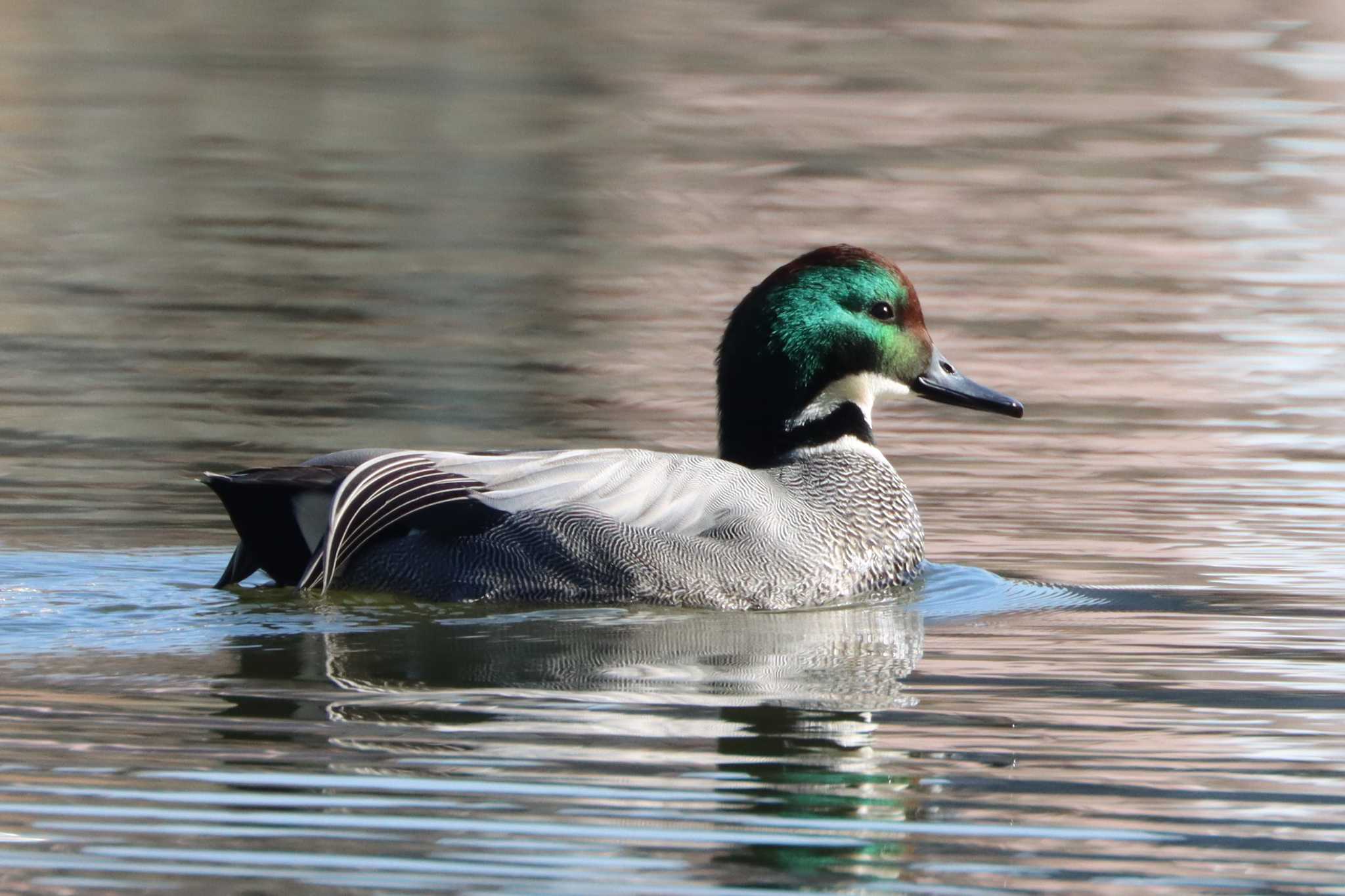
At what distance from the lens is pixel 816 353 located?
8109 millimetres

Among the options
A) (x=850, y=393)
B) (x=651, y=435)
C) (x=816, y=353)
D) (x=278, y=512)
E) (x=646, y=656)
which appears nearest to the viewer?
(x=646, y=656)

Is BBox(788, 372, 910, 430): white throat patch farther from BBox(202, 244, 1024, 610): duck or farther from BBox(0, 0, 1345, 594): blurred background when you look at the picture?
BBox(0, 0, 1345, 594): blurred background

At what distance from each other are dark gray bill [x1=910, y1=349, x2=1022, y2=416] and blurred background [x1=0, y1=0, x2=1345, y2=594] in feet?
1.66

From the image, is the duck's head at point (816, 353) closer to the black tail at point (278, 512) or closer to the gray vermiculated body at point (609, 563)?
the gray vermiculated body at point (609, 563)

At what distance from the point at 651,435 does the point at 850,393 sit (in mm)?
2116

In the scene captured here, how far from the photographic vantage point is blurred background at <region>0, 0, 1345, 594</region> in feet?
31.4

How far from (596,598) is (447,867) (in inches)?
114

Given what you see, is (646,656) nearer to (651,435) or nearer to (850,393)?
(850,393)

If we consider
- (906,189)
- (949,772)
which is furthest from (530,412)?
(906,189)

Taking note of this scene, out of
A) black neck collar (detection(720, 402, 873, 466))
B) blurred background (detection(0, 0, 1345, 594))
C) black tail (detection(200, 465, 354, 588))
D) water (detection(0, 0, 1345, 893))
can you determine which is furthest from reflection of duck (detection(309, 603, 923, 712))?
blurred background (detection(0, 0, 1345, 594))

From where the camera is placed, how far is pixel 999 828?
4844 mm

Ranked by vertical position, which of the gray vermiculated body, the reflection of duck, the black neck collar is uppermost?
the black neck collar

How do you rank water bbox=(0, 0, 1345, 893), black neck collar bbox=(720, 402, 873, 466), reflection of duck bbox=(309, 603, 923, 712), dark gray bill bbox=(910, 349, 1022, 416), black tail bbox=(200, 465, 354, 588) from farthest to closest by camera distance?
dark gray bill bbox=(910, 349, 1022, 416)
black neck collar bbox=(720, 402, 873, 466)
black tail bbox=(200, 465, 354, 588)
reflection of duck bbox=(309, 603, 923, 712)
water bbox=(0, 0, 1345, 893)

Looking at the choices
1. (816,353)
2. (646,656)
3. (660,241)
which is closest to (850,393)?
(816,353)
